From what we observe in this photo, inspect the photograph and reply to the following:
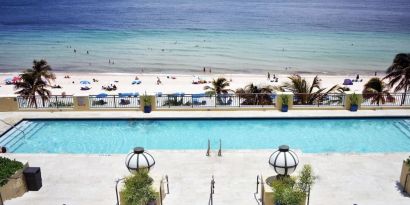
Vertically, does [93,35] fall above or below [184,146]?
above

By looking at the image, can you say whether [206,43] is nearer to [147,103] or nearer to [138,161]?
[147,103]

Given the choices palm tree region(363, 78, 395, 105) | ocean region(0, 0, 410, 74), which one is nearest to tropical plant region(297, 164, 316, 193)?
palm tree region(363, 78, 395, 105)

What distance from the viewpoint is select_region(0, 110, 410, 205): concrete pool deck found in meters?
12.4

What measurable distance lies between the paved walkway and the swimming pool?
7.26 feet

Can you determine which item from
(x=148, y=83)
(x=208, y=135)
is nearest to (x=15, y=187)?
(x=208, y=135)

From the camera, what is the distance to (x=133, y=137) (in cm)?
1902

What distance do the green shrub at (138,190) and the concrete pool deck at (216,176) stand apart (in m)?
2.50

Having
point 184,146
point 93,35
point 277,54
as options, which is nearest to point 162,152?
point 184,146

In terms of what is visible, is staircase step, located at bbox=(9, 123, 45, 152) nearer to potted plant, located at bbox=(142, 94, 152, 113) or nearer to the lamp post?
potted plant, located at bbox=(142, 94, 152, 113)

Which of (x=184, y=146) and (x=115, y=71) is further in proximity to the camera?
(x=115, y=71)

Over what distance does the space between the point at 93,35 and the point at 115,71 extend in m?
43.9

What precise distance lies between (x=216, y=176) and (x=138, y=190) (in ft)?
15.8

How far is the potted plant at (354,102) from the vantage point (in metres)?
21.3

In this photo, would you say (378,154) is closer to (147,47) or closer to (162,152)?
(162,152)
